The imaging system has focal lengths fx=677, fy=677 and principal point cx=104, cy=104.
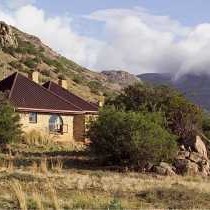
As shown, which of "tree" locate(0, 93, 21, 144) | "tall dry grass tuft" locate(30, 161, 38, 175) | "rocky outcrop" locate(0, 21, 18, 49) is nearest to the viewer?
"tall dry grass tuft" locate(30, 161, 38, 175)

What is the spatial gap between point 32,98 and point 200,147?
15.2 metres

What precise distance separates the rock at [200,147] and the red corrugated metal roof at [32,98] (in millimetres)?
13442

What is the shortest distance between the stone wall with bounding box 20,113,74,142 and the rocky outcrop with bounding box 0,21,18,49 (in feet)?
116

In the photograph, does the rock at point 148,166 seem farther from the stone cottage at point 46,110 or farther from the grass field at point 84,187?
the stone cottage at point 46,110

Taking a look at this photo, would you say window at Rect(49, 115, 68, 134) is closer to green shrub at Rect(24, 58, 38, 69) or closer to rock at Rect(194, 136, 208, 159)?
rock at Rect(194, 136, 208, 159)

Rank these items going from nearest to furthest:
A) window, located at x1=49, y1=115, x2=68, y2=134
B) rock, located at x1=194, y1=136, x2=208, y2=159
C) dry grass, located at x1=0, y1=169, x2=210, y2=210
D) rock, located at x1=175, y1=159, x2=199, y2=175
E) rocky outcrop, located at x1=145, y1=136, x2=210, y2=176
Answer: dry grass, located at x1=0, y1=169, x2=210, y2=210 → rocky outcrop, located at x1=145, y1=136, x2=210, y2=176 → rock, located at x1=175, y1=159, x2=199, y2=175 → rock, located at x1=194, y1=136, x2=208, y2=159 → window, located at x1=49, y1=115, x2=68, y2=134

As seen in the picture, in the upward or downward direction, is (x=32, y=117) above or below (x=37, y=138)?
above

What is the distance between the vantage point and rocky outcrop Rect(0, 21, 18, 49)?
83.2 m

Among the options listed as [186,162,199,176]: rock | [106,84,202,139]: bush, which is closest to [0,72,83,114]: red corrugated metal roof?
[106,84,202,139]: bush

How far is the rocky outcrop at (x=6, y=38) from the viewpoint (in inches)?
3275

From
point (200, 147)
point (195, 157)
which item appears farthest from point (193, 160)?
point (200, 147)

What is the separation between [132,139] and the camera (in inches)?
1293

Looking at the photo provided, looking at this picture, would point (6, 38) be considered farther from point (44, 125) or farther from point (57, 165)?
point (57, 165)

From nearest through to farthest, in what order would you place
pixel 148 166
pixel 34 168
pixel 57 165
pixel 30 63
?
pixel 34 168 < pixel 57 165 < pixel 148 166 < pixel 30 63
